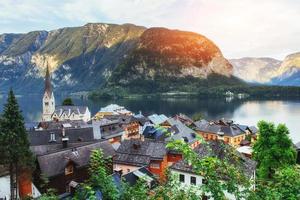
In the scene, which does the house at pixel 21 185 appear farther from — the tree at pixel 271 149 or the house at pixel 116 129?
the house at pixel 116 129

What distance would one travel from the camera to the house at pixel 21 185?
1352 inches

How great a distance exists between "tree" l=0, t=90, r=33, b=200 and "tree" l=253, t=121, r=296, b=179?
27.1 meters

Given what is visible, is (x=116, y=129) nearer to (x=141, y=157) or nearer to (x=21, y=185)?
(x=141, y=157)

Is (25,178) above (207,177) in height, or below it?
below

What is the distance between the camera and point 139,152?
4738 cm

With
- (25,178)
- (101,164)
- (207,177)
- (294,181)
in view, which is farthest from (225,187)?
(25,178)

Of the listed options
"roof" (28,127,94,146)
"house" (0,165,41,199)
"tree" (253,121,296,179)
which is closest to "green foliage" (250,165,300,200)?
"house" (0,165,41,199)

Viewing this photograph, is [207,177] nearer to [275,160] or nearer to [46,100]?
[275,160]

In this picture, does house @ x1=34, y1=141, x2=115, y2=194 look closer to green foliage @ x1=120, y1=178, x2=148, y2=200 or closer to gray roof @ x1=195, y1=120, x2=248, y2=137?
green foliage @ x1=120, y1=178, x2=148, y2=200

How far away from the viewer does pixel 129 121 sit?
8775 centimetres

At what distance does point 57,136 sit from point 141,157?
1825 centimetres

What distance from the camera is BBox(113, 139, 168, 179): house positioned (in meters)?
45.7

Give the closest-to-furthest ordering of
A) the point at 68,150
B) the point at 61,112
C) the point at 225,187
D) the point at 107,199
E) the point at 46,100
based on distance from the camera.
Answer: the point at 225,187 → the point at 107,199 → the point at 68,150 → the point at 61,112 → the point at 46,100

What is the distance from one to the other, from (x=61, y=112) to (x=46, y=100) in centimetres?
1871
